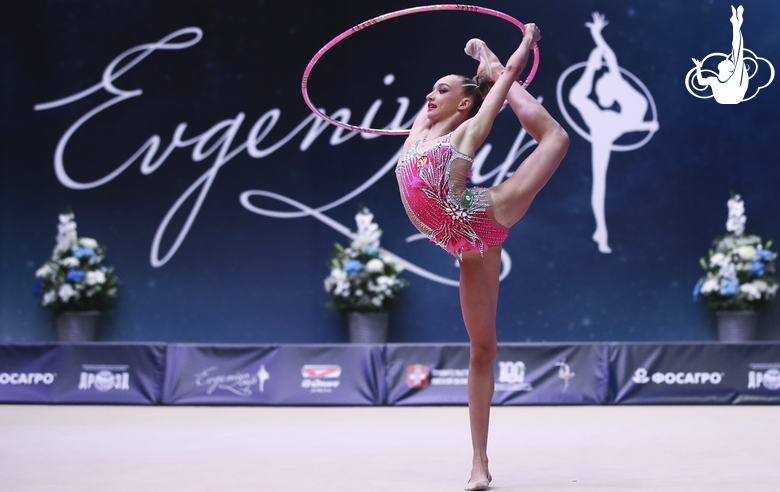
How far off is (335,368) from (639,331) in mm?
3057

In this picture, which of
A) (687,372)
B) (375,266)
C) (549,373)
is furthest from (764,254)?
(375,266)

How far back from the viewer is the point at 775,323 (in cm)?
689

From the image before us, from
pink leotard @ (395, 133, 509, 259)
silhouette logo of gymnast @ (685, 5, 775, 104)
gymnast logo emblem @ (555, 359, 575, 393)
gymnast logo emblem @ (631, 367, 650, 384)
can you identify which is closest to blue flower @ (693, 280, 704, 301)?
gymnast logo emblem @ (631, 367, 650, 384)

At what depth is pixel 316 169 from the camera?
735 centimetres

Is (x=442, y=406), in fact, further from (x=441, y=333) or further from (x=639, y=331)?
(x=639, y=331)

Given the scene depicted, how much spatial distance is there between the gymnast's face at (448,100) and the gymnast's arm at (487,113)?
7.5 inches

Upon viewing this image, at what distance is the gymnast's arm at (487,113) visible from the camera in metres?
2.65

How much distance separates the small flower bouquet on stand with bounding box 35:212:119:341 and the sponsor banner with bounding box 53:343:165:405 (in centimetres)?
71

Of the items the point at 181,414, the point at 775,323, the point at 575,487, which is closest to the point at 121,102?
the point at 181,414

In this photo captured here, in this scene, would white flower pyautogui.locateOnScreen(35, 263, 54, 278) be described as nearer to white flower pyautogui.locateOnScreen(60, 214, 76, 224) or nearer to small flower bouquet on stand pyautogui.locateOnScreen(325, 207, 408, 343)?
white flower pyautogui.locateOnScreen(60, 214, 76, 224)

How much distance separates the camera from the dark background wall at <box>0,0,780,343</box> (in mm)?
7035

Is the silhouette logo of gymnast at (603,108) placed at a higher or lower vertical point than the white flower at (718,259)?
higher

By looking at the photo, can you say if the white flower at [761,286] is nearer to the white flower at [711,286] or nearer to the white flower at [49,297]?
the white flower at [711,286]

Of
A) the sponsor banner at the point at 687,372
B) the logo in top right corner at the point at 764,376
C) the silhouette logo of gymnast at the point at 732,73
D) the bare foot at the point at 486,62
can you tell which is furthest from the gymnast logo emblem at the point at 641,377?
the bare foot at the point at 486,62
